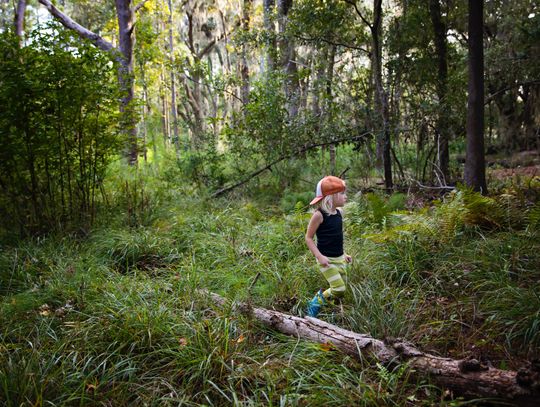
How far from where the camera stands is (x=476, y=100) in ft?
20.9

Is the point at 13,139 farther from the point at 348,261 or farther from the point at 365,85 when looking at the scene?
the point at 365,85

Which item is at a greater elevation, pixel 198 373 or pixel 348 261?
pixel 348 261

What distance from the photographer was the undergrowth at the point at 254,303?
110 inches

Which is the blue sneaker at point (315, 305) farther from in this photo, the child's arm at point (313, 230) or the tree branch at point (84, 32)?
the tree branch at point (84, 32)

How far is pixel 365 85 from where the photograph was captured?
10422mm

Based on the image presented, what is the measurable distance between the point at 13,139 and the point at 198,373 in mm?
4795

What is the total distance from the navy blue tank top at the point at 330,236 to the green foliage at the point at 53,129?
4337mm

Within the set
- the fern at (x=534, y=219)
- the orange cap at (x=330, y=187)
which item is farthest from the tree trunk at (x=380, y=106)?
the orange cap at (x=330, y=187)

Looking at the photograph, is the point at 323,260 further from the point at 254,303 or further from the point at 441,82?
the point at 441,82

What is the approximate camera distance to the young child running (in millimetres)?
3943

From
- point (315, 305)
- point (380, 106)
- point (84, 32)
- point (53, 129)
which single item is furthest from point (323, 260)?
point (84, 32)

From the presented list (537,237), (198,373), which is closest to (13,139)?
(198,373)

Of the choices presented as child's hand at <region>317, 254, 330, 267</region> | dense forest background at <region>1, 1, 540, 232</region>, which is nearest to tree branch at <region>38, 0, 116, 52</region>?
dense forest background at <region>1, 1, 540, 232</region>

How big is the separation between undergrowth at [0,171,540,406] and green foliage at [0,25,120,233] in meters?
0.70
